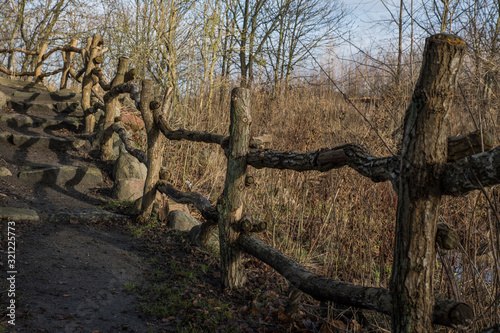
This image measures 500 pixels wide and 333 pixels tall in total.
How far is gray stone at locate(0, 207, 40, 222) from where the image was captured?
12.8 ft

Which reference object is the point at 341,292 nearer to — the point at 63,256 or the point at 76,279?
the point at 76,279

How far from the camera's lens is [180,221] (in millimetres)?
4652

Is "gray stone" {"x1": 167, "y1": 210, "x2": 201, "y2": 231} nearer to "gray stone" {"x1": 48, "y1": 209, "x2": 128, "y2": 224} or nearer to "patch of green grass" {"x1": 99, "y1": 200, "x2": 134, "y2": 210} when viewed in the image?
"gray stone" {"x1": 48, "y1": 209, "x2": 128, "y2": 224}

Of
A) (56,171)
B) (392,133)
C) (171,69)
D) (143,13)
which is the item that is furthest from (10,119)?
(392,133)

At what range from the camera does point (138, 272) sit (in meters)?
3.46

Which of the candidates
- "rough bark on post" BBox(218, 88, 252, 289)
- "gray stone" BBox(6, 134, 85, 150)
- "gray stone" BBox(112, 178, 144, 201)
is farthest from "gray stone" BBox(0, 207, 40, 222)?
"gray stone" BBox(6, 134, 85, 150)

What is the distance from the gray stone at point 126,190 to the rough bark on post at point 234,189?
2.65 meters

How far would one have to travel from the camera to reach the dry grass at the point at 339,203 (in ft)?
8.25

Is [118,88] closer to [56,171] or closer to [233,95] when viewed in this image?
[56,171]

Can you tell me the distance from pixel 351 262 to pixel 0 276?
9.11 ft

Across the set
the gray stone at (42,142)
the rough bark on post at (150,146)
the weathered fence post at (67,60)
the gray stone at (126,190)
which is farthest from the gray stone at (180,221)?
the weathered fence post at (67,60)

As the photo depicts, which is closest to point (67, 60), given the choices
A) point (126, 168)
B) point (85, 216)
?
point (126, 168)

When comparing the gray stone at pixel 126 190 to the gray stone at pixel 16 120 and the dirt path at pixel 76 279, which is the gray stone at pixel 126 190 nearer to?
the dirt path at pixel 76 279

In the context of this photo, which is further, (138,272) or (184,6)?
(184,6)
